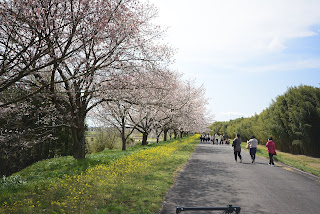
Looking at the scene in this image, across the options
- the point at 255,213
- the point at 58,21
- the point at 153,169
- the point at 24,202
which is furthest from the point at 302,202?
the point at 58,21

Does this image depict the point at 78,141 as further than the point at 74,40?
Yes

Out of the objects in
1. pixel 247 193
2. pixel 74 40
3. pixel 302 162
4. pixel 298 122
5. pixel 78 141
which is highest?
pixel 74 40

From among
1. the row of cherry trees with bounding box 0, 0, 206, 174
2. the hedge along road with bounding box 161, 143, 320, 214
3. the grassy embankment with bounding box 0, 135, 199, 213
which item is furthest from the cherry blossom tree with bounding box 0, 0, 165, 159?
the hedge along road with bounding box 161, 143, 320, 214

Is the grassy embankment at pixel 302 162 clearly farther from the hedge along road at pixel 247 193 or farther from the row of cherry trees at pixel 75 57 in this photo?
the row of cherry trees at pixel 75 57

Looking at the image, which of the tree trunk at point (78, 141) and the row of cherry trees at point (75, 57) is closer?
the row of cherry trees at point (75, 57)

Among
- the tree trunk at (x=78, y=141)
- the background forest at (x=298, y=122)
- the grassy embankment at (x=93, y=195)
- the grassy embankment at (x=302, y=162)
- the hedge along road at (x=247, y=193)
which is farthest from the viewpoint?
the background forest at (x=298, y=122)

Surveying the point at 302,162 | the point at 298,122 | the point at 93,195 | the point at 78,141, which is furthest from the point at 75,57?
the point at 298,122

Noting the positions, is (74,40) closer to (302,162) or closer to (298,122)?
(302,162)

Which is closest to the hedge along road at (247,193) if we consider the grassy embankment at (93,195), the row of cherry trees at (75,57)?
the grassy embankment at (93,195)

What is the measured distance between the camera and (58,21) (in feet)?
24.4

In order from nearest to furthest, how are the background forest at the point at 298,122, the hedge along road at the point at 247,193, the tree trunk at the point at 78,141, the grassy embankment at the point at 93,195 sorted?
the grassy embankment at the point at 93,195 < the hedge along road at the point at 247,193 < the tree trunk at the point at 78,141 < the background forest at the point at 298,122

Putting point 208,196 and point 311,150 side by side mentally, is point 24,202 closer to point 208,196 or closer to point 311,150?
point 208,196

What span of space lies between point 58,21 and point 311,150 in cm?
2712

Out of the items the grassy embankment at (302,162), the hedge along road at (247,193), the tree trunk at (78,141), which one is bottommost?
the grassy embankment at (302,162)
